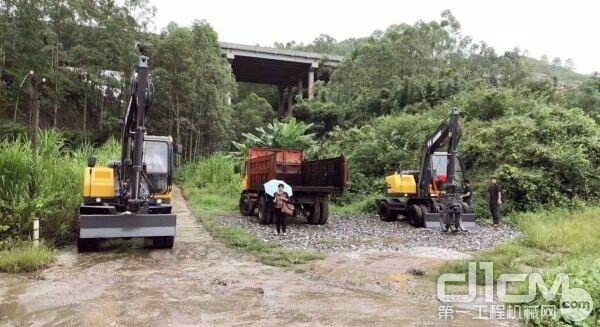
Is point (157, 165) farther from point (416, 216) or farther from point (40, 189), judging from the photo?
point (416, 216)

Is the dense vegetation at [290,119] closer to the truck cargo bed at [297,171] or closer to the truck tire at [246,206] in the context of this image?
the truck tire at [246,206]

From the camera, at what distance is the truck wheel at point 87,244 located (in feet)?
30.7

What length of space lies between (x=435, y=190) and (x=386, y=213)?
1850 millimetres

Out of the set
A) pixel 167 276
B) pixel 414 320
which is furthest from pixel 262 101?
pixel 414 320

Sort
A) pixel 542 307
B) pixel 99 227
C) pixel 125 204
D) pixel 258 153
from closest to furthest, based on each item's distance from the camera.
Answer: pixel 542 307 < pixel 99 227 < pixel 125 204 < pixel 258 153

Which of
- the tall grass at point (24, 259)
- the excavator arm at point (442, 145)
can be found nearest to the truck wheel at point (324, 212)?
the excavator arm at point (442, 145)

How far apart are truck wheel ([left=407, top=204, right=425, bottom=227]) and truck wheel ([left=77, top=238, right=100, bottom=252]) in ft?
27.1

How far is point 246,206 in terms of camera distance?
1599cm

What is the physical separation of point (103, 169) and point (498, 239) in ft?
28.7

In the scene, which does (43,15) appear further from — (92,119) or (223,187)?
(223,187)

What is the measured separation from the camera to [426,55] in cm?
3312

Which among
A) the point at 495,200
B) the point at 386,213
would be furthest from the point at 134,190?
the point at 495,200

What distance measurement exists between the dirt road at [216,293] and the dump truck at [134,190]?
1.52 ft

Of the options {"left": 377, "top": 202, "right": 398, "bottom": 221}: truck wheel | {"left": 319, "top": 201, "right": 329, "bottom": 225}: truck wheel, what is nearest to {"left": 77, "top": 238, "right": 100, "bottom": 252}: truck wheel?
{"left": 319, "top": 201, "right": 329, "bottom": 225}: truck wheel
